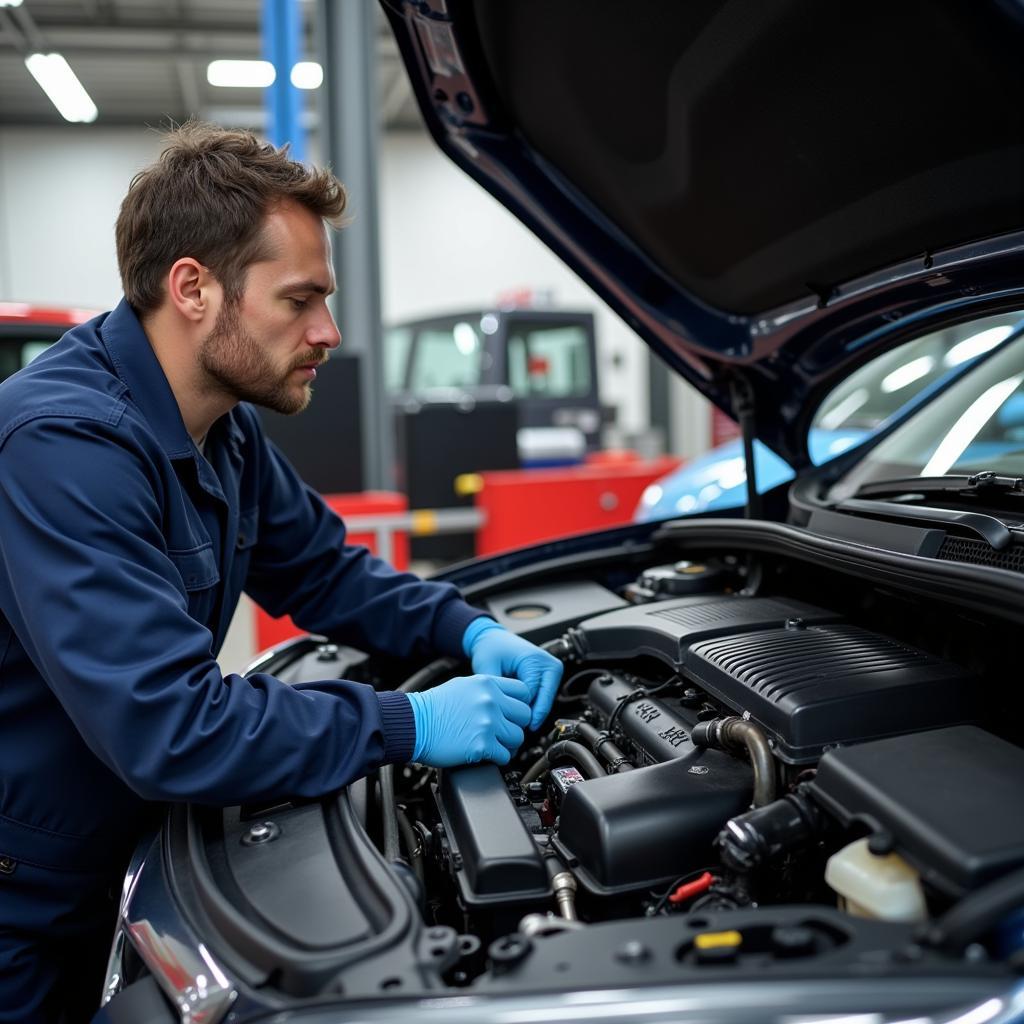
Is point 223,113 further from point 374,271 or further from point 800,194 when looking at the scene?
point 800,194

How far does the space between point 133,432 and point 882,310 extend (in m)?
1.24

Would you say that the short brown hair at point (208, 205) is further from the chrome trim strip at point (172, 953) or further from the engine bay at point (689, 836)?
the chrome trim strip at point (172, 953)

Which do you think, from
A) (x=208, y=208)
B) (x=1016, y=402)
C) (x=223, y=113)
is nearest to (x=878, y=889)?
(x=208, y=208)

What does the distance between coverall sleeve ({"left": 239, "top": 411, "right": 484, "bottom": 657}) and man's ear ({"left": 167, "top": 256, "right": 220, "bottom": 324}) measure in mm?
415

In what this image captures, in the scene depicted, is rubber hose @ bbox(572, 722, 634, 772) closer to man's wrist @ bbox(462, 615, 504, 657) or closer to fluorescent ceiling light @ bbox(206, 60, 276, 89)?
man's wrist @ bbox(462, 615, 504, 657)

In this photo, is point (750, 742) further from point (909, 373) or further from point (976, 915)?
point (909, 373)

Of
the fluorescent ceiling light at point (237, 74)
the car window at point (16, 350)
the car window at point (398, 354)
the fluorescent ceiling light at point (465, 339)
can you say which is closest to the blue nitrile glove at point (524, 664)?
the car window at point (16, 350)

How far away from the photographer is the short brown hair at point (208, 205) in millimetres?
1513

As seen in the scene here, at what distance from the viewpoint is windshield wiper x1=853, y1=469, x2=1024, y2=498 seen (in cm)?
154

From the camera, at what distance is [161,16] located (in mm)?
9891

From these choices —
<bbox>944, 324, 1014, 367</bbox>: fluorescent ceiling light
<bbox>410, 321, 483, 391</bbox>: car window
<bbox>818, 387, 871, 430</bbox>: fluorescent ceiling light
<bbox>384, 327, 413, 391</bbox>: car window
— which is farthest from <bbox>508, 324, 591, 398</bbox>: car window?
<bbox>944, 324, 1014, 367</bbox>: fluorescent ceiling light

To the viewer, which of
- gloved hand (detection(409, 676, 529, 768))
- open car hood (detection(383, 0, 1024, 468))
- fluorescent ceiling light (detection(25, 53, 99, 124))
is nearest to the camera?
open car hood (detection(383, 0, 1024, 468))

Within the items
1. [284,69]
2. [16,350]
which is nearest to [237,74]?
[284,69]

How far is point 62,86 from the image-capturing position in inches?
458
